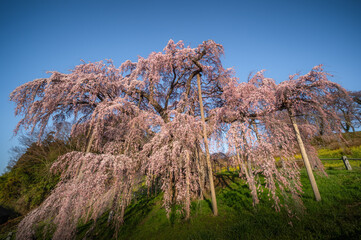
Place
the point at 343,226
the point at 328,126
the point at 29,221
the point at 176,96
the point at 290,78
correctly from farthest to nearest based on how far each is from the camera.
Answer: the point at 176,96 < the point at 290,78 < the point at 328,126 < the point at 29,221 < the point at 343,226

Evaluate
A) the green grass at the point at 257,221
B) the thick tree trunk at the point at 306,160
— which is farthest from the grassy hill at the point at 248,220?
the thick tree trunk at the point at 306,160

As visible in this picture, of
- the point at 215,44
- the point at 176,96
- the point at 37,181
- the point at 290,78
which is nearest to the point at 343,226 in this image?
the point at 290,78

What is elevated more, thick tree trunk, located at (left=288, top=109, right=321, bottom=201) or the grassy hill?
thick tree trunk, located at (left=288, top=109, right=321, bottom=201)

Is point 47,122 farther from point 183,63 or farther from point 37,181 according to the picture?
point 37,181

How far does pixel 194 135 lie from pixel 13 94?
7006mm

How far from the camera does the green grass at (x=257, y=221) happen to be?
140 inches

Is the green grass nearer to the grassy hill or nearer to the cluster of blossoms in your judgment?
the grassy hill

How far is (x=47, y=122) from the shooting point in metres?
5.23

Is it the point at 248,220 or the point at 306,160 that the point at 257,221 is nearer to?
the point at 248,220

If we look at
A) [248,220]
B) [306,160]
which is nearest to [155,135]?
[248,220]

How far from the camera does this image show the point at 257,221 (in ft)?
14.5

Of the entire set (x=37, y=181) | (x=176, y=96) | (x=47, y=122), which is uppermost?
(x=176, y=96)

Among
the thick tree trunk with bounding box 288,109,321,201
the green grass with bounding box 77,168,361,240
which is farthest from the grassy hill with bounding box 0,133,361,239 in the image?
the thick tree trunk with bounding box 288,109,321,201

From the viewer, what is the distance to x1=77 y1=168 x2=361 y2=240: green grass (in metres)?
3.55
